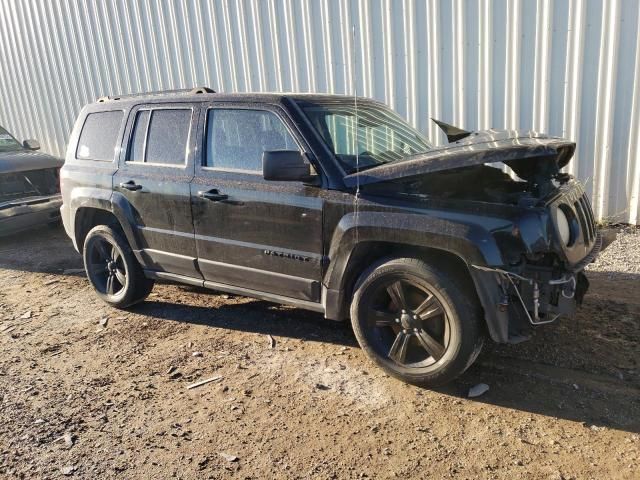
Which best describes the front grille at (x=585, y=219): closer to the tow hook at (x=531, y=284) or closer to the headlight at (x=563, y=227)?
the headlight at (x=563, y=227)

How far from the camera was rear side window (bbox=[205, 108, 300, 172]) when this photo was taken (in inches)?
151

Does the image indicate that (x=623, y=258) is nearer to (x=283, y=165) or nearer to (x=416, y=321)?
(x=416, y=321)

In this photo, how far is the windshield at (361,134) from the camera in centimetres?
375

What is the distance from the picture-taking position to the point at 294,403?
3.34m

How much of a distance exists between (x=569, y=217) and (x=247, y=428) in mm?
2363

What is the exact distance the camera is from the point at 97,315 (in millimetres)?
5016

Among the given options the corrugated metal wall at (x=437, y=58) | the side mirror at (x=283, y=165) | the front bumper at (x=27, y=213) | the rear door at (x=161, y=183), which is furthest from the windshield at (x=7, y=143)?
the side mirror at (x=283, y=165)

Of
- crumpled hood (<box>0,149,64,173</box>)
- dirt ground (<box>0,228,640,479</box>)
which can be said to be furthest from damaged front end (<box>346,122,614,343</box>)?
crumpled hood (<box>0,149,64,173</box>)

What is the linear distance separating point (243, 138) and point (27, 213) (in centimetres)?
500

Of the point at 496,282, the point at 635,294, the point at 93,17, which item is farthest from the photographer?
the point at 93,17

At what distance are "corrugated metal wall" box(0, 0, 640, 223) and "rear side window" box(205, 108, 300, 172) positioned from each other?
2282mm

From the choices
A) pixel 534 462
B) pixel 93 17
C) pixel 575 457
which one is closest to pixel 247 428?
pixel 534 462

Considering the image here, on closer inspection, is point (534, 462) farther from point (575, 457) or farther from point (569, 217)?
point (569, 217)

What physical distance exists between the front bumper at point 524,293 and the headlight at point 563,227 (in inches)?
6.9
